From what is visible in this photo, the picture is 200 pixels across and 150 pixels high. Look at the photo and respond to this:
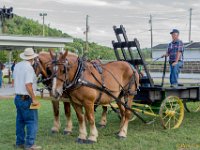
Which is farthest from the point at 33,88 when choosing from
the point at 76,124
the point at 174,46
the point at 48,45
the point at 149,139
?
the point at 48,45

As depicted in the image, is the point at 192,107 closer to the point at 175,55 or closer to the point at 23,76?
the point at 175,55

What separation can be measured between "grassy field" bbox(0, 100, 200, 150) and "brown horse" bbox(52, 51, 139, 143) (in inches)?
13.7

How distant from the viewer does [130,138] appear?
27.4 ft

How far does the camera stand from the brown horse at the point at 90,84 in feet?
24.5

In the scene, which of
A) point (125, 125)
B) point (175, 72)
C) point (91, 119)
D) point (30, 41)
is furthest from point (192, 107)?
point (30, 41)

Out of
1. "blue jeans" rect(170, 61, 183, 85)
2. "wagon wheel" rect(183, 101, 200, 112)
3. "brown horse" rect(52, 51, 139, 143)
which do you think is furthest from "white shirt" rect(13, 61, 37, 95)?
"wagon wheel" rect(183, 101, 200, 112)

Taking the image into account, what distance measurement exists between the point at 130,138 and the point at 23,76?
2.82 m

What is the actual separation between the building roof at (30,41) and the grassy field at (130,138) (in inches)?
667

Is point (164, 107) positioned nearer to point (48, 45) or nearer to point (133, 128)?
point (133, 128)

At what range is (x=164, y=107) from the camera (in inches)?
375

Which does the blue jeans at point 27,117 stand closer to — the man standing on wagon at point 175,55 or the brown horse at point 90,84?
the brown horse at point 90,84

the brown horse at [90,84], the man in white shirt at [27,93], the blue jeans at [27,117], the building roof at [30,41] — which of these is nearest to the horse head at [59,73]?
the brown horse at [90,84]

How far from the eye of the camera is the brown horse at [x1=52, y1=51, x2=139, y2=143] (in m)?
7.46

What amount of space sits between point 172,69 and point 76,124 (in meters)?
2.91
